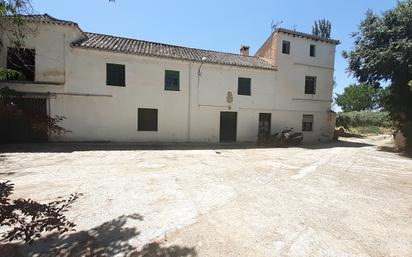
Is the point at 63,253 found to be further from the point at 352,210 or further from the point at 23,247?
the point at 352,210

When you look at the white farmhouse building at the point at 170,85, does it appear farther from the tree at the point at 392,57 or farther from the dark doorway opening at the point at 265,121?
the tree at the point at 392,57

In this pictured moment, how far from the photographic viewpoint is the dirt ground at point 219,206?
→ 12.3 feet

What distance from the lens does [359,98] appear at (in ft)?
210

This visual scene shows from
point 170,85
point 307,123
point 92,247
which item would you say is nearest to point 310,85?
point 307,123

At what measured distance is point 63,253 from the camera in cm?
347

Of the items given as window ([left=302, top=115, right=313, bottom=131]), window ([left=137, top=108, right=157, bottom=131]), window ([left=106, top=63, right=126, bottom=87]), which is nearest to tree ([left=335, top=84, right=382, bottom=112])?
window ([left=302, top=115, right=313, bottom=131])

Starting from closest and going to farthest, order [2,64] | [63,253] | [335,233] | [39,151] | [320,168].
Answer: [63,253]
[335,233]
[320,168]
[39,151]
[2,64]

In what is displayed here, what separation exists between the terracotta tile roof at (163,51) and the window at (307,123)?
15.4 ft

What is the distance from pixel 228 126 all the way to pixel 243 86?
299 centimetres

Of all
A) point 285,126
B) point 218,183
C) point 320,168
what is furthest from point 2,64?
point 285,126

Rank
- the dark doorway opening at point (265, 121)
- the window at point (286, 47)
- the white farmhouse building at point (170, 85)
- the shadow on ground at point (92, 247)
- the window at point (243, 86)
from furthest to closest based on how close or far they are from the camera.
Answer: the window at point (286, 47)
the dark doorway opening at point (265, 121)
the window at point (243, 86)
the white farmhouse building at point (170, 85)
the shadow on ground at point (92, 247)

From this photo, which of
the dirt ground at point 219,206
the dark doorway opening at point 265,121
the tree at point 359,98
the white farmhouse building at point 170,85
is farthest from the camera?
the tree at point 359,98

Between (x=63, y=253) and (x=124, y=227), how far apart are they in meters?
0.99

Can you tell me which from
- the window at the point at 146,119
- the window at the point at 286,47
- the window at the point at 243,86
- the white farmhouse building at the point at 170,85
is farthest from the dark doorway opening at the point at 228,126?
the window at the point at 286,47
